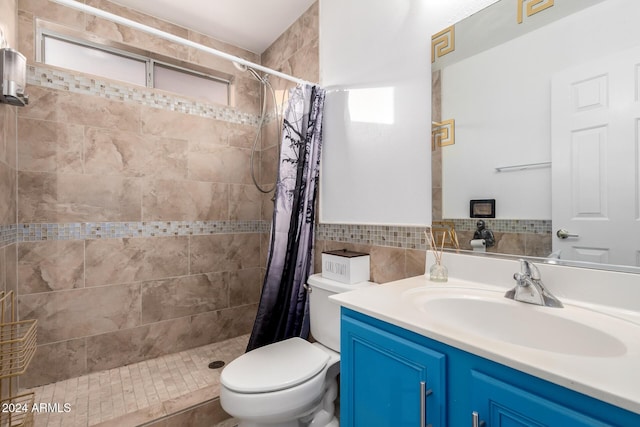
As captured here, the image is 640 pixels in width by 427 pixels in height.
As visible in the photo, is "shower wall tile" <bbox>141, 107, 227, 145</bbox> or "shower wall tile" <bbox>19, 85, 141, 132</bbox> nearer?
"shower wall tile" <bbox>19, 85, 141, 132</bbox>

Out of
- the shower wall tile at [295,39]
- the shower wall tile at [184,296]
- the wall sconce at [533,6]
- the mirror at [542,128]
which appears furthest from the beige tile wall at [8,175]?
the wall sconce at [533,6]

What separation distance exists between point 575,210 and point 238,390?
1.38m

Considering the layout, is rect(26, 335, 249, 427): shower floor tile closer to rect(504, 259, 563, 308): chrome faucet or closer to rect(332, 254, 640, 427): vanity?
rect(332, 254, 640, 427): vanity

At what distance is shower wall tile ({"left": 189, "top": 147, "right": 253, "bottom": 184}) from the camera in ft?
7.54

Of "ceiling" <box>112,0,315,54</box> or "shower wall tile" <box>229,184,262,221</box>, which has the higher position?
"ceiling" <box>112,0,315,54</box>

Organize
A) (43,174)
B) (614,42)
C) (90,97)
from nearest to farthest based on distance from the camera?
(614,42) → (43,174) → (90,97)

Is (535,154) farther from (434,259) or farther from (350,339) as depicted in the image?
(350,339)

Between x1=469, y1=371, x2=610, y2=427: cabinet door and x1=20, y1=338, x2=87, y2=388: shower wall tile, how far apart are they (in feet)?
7.46

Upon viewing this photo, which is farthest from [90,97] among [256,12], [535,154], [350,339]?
[535,154]

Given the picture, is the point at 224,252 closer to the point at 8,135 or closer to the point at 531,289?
the point at 8,135

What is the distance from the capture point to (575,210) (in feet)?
3.11

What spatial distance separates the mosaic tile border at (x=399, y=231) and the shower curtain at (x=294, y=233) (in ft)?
0.57

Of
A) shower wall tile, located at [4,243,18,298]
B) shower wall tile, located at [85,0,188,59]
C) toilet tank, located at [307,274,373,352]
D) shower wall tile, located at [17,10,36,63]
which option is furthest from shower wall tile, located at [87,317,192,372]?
shower wall tile, located at [85,0,188,59]

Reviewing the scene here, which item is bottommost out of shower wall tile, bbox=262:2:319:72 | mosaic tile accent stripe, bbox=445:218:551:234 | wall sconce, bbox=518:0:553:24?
mosaic tile accent stripe, bbox=445:218:551:234
